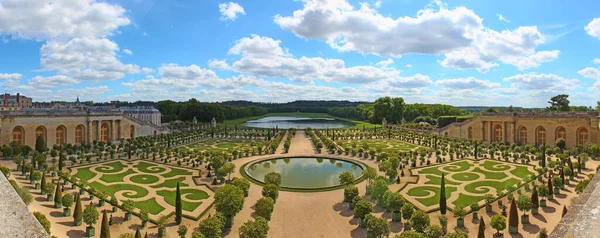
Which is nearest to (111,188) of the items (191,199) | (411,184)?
(191,199)

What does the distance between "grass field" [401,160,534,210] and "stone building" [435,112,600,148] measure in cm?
1653

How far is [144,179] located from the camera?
28.5 metres

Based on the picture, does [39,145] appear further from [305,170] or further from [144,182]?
[305,170]

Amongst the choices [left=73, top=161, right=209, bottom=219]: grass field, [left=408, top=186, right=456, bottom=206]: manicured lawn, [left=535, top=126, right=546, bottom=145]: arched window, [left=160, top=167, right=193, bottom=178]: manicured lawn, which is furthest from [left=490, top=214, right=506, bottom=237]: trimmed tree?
[left=535, top=126, right=546, bottom=145]: arched window

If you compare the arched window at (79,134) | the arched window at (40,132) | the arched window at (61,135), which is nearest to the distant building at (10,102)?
the arched window at (79,134)

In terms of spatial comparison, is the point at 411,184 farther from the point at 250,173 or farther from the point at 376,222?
the point at 250,173

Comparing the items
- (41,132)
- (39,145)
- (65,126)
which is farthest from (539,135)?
(41,132)

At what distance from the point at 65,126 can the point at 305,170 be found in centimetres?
3497

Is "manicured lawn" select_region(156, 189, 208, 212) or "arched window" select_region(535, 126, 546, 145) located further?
"arched window" select_region(535, 126, 546, 145)

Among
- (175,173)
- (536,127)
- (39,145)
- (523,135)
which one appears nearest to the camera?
(175,173)

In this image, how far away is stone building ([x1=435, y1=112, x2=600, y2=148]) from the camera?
42.1m

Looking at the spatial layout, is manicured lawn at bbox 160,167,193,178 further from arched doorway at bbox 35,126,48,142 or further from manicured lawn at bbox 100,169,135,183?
arched doorway at bbox 35,126,48,142

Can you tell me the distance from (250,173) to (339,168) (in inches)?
351

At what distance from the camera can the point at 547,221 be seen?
18.8 metres
